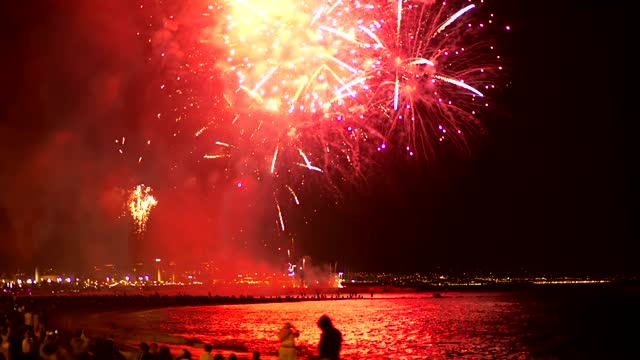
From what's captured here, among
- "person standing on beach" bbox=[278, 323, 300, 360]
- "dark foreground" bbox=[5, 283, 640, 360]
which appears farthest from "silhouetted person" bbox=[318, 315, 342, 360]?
"dark foreground" bbox=[5, 283, 640, 360]

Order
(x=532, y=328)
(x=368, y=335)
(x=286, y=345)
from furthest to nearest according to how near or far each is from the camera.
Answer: (x=532, y=328) < (x=368, y=335) < (x=286, y=345)

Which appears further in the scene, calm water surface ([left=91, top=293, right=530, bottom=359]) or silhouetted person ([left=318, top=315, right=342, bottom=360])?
calm water surface ([left=91, top=293, right=530, bottom=359])

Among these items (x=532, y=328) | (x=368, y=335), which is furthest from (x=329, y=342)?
(x=532, y=328)

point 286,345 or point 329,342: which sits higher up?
point 329,342

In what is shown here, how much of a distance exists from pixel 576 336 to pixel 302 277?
12570 centimetres

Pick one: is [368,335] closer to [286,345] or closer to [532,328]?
[532,328]

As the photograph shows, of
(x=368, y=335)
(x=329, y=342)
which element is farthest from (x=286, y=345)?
(x=368, y=335)

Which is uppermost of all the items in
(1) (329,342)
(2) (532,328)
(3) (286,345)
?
(1) (329,342)

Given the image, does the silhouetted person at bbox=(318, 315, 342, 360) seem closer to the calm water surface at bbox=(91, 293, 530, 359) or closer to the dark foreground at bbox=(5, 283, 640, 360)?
the dark foreground at bbox=(5, 283, 640, 360)

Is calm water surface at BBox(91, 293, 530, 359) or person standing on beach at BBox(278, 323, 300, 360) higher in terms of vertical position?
person standing on beach at BBox(278, 323, 300, 360)

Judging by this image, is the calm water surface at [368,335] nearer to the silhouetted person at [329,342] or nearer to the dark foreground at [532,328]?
the dark foreground at [532,328]

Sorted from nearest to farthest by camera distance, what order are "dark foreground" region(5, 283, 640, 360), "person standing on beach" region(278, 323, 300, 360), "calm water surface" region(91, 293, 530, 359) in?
"person standing on beach" region(278, 323, 300, 360), "dark foreground" region(5, 283, 640, 360), "calm water surface" region(91, 293, 530, 359)

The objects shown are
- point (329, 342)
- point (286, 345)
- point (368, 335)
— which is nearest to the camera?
point (329, 342)

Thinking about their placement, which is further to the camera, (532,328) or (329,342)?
(532,328)
